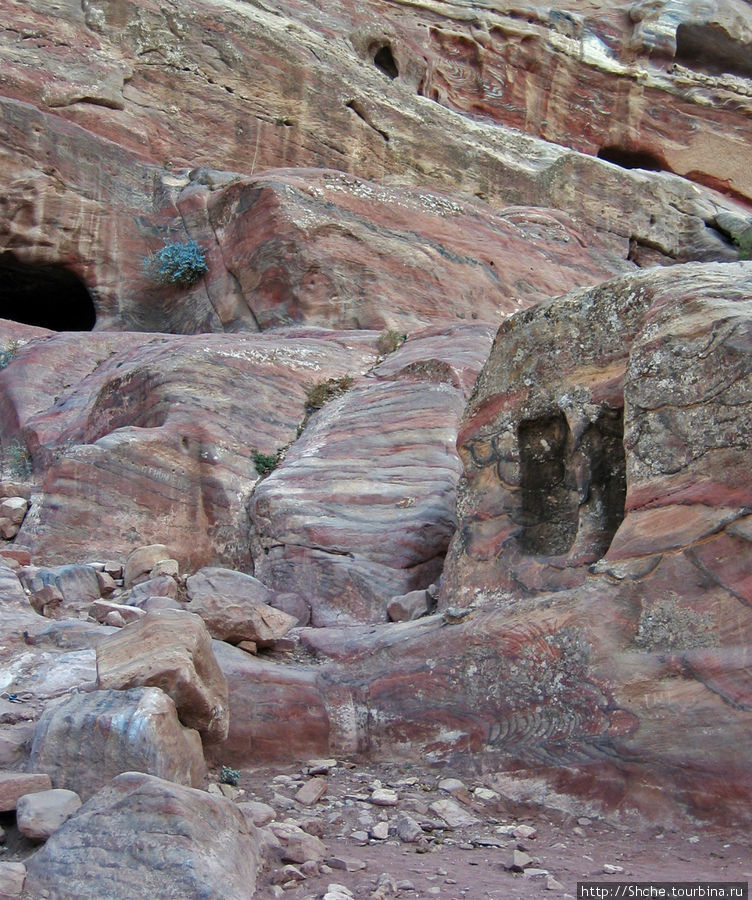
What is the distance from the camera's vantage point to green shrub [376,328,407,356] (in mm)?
13109

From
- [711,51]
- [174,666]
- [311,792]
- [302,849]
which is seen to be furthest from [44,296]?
[711,51]

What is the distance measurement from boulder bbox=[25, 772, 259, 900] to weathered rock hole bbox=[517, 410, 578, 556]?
372 centimetres

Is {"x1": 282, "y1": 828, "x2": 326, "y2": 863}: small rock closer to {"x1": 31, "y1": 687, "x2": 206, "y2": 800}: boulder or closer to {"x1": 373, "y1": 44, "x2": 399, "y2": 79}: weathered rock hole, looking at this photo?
{"x1": 31, "y1": 687, "x2": 206, "y2": 800}: boulder

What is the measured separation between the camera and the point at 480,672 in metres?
6.56

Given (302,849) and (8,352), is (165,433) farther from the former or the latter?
(302,849)

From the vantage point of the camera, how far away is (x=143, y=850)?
14.0 ft

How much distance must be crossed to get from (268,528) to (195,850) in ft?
18.7

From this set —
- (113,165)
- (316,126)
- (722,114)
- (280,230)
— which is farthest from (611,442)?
(722,114)

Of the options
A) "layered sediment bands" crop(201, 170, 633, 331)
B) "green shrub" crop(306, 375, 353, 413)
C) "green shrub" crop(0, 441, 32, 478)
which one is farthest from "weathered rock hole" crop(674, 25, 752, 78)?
"green shrub" crop(0, 441, 32, 478)

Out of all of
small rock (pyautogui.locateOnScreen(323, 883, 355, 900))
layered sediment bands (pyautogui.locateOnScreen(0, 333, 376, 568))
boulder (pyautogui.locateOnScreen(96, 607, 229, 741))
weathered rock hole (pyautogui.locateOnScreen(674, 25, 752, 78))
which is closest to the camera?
small rock (pyautogui.locateOnScreen(323, 883, 355, 900))

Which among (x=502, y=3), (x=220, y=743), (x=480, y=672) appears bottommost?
(x=220, y=743)

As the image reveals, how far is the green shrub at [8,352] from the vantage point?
1467cm

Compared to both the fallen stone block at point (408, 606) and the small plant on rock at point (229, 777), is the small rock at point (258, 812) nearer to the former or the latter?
the small plant on rock at point (229, 777)

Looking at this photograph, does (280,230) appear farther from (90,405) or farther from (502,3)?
(502,3)
